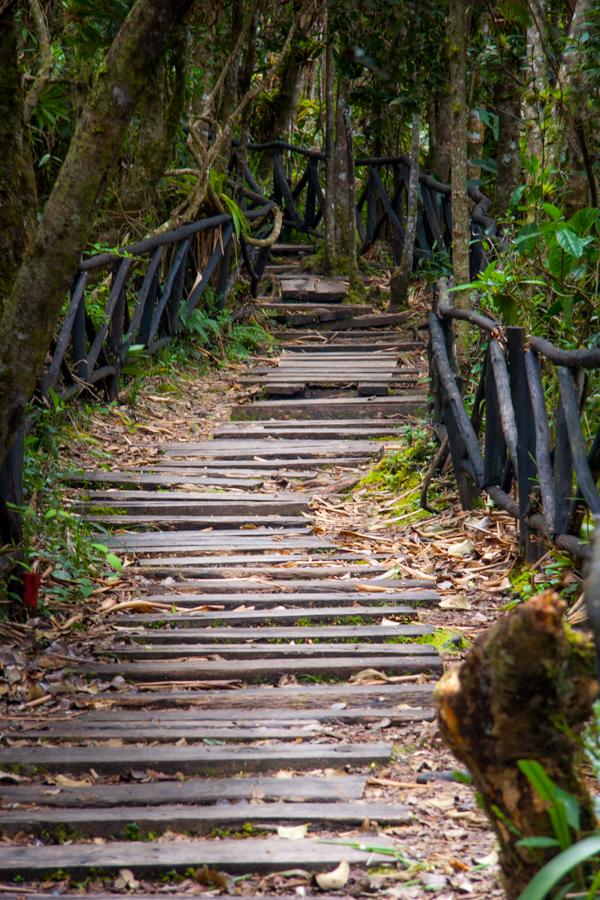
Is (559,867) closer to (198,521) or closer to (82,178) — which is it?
(82,178)

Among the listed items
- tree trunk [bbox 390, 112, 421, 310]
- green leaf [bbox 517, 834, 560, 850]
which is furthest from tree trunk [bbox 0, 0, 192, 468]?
tree trunk [bbox 390, 112, 421, 310]

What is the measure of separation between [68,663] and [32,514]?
94cm

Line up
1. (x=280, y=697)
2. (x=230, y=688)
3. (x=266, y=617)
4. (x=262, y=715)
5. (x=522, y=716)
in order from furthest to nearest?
(x=266, y=617)
(x=230, y=688)
(x=280, y=697)
(x=262, y=715)
(x=522, y=716)

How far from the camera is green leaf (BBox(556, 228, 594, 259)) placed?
4469 mm

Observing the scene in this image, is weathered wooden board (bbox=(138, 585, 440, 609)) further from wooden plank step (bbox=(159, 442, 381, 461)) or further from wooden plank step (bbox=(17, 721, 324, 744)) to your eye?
wooden plank step (bbox=(159, 442, 381, 461))

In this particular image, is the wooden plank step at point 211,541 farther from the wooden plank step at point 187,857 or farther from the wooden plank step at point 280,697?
the wooden plank step at point 187,857

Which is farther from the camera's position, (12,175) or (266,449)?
(266,449)

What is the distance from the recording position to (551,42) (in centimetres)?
673

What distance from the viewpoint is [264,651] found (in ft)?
12.5

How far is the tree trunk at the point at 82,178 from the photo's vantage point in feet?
11.7

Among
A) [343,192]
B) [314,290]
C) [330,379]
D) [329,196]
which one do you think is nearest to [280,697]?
[330,379]

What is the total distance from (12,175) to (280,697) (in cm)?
221

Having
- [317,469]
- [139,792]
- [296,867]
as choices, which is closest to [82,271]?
[317,469]

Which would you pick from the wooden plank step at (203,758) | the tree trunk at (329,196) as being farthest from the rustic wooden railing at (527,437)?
the tree trunk at (329,196)
